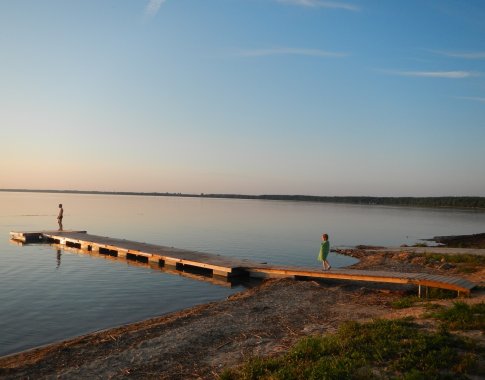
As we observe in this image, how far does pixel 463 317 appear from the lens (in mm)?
9227

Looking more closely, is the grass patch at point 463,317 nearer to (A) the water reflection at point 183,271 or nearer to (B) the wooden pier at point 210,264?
(B) the wooden pier at point 210,264

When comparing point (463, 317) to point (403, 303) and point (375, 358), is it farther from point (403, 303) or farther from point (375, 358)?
point (403, 303)

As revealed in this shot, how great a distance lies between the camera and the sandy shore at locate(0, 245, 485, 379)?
8.77 meters

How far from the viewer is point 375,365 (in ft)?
23.0

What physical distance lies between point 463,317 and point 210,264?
46.2ft

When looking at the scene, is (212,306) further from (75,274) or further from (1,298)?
(75,274)

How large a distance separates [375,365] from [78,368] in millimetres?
6181

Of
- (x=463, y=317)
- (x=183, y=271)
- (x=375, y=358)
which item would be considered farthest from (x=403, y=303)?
(x=183, y=271)

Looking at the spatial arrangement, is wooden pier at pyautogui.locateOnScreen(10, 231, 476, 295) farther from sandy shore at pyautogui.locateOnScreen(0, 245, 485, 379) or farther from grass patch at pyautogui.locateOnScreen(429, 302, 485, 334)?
grass patch at pyautogui.locateOnScreen(429, 302, 485, 334)

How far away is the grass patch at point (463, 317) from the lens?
28.1ft

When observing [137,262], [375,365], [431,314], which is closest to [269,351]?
[375,365]

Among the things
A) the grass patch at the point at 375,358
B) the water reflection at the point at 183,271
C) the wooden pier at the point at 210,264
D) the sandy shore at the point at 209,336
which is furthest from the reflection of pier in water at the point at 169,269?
the grass patch at the point at 375,358

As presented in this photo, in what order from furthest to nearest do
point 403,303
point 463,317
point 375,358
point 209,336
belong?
1. point 403,303
2. point 209,336
3. point 463,317
4. point 375,358

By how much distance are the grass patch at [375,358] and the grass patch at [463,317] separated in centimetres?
83
